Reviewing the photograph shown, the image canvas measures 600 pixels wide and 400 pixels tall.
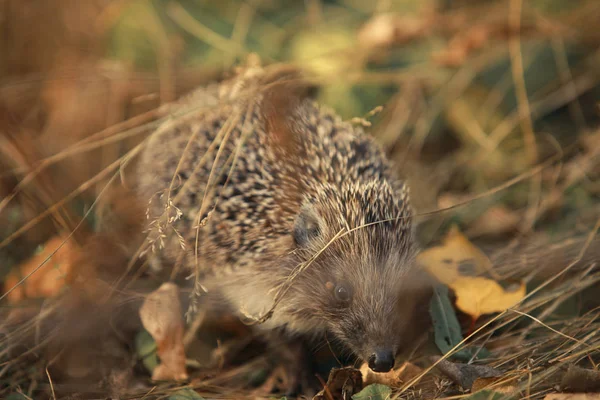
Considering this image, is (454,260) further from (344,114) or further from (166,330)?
(344,114)

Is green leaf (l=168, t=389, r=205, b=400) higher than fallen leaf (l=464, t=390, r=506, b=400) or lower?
lower

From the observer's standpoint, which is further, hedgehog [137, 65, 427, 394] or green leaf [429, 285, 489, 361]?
hedgehog [137, 65, 427, 394]

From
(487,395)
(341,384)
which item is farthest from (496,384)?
(341,384)

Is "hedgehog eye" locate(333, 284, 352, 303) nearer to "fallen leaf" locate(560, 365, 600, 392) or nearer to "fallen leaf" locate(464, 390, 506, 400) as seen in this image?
"fallen leaf" locate(464, 390, 506, 400)

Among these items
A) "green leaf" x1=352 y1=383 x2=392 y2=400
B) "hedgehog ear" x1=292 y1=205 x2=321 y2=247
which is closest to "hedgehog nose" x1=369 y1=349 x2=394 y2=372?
"green leaf" x1=352 y1=383 x2=392 y2=400

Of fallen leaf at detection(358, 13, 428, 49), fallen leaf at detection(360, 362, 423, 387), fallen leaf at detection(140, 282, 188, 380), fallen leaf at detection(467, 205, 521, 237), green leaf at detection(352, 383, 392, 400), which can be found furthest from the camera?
fallen leaf at detection(358, 13, 428, 49)

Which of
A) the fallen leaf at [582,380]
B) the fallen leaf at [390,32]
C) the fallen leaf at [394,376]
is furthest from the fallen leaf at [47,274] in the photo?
the fallen leaf at [390,32]
